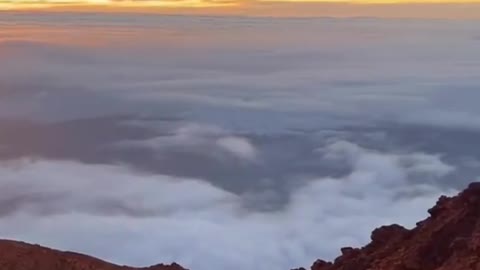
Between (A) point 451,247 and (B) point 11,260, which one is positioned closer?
(A) point 451,247

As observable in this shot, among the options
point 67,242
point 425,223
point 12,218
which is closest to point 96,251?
point 67,242

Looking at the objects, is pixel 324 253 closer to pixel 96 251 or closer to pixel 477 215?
pixel 96 251

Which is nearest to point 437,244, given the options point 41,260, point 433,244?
point 433,244

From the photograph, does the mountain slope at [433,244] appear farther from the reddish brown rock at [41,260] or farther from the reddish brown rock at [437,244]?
the reddish brown rock at [41,260]

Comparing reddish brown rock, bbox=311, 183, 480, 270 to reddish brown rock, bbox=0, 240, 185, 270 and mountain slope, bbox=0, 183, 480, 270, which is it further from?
reddish brown rock, bbox=0, 240, 185, 270

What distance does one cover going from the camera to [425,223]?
117 feet

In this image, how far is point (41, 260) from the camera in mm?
42781

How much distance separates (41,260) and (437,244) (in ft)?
51.6

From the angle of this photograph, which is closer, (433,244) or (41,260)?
(433,244)

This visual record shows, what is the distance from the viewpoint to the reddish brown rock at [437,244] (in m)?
A: 31.8

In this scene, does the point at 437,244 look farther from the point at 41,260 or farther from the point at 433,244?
the point at 41,260

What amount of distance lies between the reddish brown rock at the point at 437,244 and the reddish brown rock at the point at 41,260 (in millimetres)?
10286

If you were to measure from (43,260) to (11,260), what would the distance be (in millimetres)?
1144

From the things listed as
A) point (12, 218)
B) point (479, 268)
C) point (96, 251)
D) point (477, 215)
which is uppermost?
point (12, 218)
